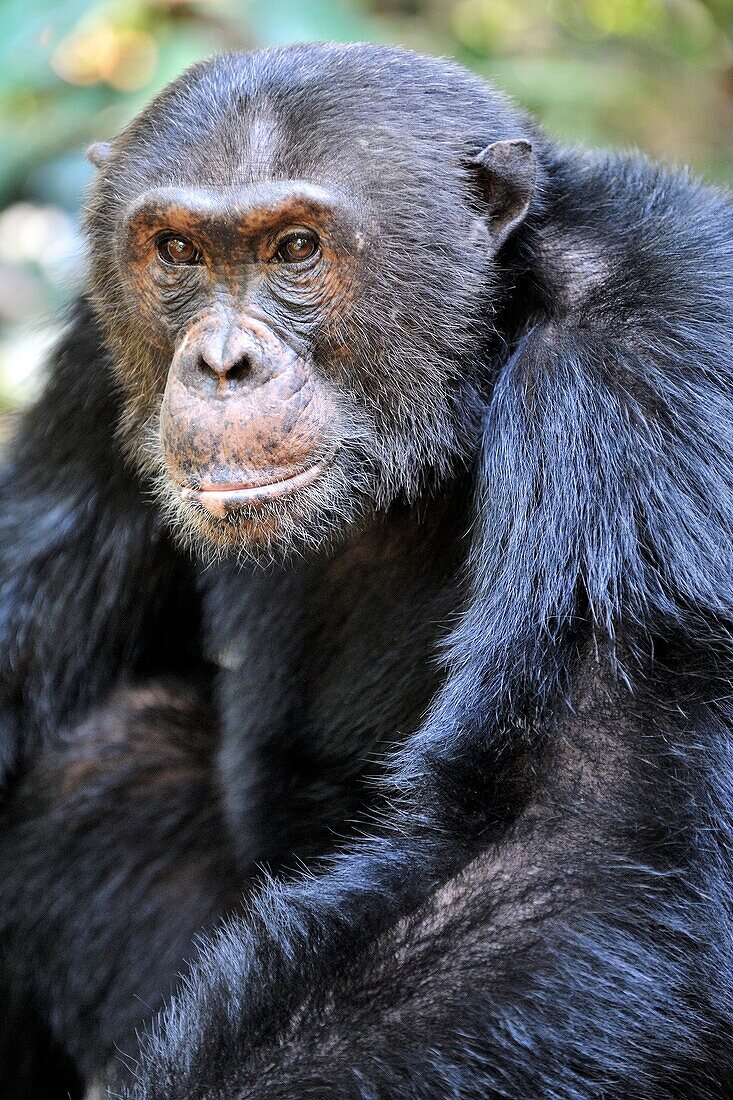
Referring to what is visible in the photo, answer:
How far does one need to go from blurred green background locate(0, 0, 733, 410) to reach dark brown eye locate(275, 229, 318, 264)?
247 centimetres

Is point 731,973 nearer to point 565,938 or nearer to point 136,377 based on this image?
point 565,938

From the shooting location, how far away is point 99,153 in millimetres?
3727

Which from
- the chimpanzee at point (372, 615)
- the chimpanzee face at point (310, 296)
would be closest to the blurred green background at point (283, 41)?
the chimpanzee at point (372, 615)

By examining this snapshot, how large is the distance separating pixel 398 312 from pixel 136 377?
79 cm

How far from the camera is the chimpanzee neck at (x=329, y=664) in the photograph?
11.4 ft

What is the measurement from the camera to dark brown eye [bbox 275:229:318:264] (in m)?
3.22

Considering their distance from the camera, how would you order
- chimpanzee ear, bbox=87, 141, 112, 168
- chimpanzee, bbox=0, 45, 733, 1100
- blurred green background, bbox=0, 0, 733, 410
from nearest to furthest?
chimpanzee, bbox=0, 45, 733, 1100
chimpanzee ear, bbox=87, 141, 112, 168
blurred green background, bbox=0, 0, 733, 410

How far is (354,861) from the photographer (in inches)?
115

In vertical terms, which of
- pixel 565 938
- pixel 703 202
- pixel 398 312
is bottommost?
pixel 565 938

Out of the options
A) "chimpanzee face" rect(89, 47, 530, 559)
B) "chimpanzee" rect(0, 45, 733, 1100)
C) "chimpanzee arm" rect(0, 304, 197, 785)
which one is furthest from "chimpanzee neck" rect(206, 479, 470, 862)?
"chimpanzee arm" rect(0, 304, 197, 785)

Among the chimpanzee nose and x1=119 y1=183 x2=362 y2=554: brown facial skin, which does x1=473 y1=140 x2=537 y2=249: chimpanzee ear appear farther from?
the chimpanzee nose

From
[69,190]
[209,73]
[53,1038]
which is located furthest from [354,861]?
[69,190]

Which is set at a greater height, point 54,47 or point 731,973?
point 731,973

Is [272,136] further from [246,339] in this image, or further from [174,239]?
[246,339]
